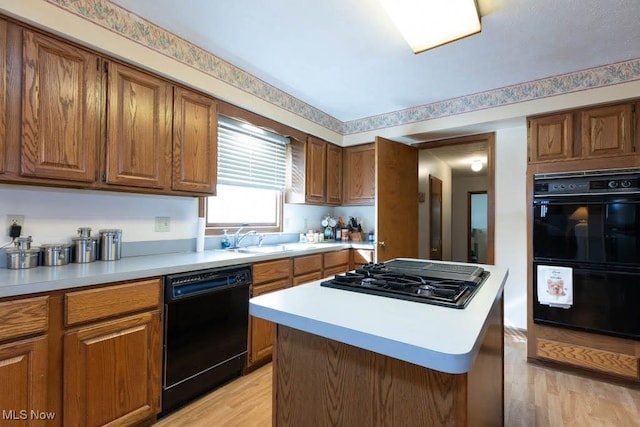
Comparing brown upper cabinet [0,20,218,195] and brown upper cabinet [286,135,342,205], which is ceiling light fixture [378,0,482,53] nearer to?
brown upper cabinet [0,20,218,195]

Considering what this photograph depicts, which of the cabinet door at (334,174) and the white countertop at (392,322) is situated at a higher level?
the cabinet door at (334,174)

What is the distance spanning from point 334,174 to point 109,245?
2.48 meters

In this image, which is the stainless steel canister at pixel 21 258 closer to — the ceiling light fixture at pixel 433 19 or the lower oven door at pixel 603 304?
the ceiling light fixture at pixel 433 19

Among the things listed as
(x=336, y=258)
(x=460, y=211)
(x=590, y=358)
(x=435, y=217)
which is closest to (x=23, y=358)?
(x=336, y=258)

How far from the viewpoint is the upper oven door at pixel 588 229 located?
220 cm

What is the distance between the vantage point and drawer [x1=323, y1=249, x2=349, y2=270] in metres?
3.02

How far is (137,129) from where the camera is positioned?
187 cm

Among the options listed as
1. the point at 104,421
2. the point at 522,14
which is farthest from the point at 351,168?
the point at 104,421

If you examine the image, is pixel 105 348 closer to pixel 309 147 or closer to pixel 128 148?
pixel 128 148

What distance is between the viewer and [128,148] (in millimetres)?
1834

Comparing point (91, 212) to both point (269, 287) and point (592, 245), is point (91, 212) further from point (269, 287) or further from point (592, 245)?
point (592, 245)

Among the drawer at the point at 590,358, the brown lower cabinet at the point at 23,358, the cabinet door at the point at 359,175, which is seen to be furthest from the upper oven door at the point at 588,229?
the brown lower cabinet at the point at 23,358

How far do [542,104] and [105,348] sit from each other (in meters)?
3.53

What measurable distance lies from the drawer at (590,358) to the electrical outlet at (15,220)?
3664 millimetres
